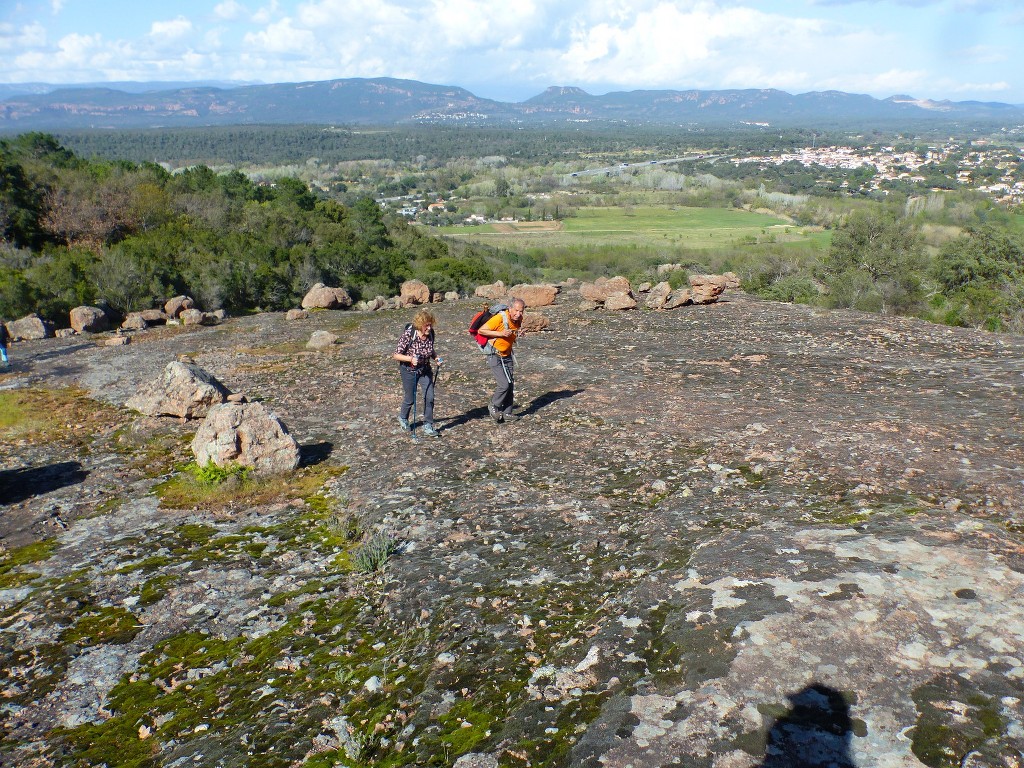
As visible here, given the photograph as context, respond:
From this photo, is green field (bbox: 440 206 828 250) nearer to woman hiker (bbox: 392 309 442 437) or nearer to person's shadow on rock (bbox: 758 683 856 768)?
woman hiker (bbox: 392 309 442 437)

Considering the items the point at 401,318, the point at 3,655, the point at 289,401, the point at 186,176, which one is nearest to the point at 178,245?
the point at 401,318

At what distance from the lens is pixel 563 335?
71.7 feet

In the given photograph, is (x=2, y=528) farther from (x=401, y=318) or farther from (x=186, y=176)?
(x=186, y=176)

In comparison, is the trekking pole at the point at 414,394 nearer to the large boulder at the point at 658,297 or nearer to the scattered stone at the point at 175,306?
the large boulder at the point at 658,297

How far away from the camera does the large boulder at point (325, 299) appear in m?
31.7

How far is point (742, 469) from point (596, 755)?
619cm

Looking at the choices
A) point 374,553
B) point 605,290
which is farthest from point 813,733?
point 605,290

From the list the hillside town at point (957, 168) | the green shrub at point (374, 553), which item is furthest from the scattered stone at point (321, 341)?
the hillside town at point (957, 168)

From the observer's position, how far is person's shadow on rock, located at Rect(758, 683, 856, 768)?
3.78m

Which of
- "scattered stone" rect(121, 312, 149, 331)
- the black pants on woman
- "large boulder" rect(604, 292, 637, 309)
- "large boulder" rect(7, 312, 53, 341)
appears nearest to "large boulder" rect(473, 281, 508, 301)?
"large boulder" rect(604, 292, 637, 309)

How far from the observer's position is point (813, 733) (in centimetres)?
397

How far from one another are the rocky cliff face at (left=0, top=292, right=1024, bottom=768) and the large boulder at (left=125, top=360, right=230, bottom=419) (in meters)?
0.40

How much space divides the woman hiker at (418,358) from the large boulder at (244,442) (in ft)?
7.33

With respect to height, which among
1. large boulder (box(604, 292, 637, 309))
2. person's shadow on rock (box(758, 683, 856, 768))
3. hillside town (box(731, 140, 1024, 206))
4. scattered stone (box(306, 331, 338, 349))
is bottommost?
scattered stone (box(306, 331, 338, 349))
